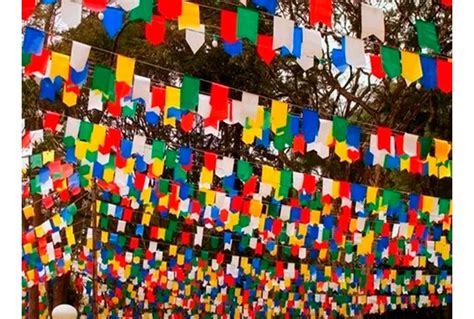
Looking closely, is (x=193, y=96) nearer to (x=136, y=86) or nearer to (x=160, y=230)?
(x=136, y=86)

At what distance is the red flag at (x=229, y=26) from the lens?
4281 mm

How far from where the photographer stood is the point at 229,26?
4305 millimetres

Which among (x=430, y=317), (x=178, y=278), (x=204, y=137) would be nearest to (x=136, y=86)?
(x=204, y=137)

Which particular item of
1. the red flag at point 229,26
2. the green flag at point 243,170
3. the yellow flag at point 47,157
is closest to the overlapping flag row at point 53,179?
the yellow flag at point 47,157

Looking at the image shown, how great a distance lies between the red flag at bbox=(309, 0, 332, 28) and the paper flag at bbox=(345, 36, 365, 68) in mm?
305

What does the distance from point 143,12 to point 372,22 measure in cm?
123

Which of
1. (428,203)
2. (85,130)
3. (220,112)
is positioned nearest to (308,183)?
(428,203)

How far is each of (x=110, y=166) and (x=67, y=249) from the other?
177 inches

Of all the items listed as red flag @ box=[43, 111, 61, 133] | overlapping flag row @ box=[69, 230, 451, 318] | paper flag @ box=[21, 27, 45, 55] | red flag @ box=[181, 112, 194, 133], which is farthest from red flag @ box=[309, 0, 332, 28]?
overlapping flag row @ box=[69, 230, 451, 318]

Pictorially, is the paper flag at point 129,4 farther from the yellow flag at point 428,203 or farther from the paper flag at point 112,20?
the yellow flag at point 428,203

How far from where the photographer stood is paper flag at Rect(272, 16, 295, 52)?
4.26 metres

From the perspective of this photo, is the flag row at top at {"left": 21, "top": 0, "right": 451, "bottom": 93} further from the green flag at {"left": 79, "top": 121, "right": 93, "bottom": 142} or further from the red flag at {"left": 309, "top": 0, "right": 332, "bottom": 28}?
the green flag at {"left": 79, "top": 121, "right": 93, "bottom": 142}

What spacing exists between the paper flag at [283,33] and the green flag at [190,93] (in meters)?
1.14

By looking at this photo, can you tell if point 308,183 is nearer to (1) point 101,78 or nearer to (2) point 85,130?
(2) point 85,130
